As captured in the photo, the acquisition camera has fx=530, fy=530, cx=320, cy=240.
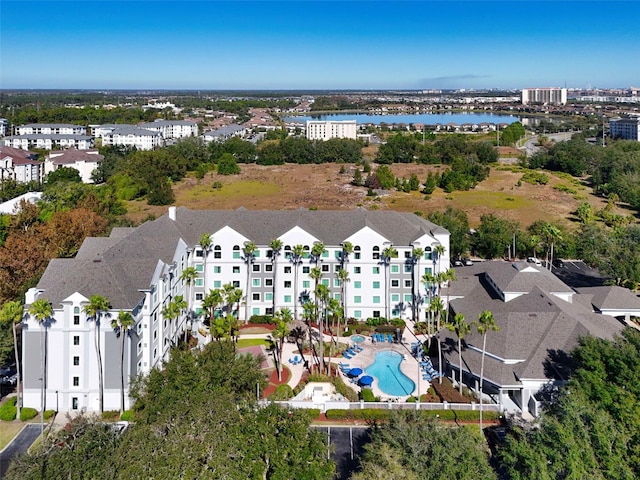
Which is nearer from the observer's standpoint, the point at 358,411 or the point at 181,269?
Result: the point at 358,411

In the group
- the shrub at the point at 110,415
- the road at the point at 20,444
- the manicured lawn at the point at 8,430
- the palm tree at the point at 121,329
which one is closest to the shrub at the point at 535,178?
the palm tree at the point at 121,329

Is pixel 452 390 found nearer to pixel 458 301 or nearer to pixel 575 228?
pixel 458 301

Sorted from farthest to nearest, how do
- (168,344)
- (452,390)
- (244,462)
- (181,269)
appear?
(181,269)
(168,344)
(452,390)
(244,462)

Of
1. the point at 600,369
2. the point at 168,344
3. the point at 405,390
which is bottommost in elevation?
the point at 405,390

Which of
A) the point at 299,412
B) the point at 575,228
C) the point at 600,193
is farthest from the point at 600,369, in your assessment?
the point at 600,193

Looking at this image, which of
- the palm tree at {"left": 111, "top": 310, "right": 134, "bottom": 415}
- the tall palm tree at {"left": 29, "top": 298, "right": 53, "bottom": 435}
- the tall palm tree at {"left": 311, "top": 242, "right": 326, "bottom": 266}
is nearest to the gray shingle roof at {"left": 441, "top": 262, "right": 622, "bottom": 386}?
the tall palm tree at {"left": 311, "top": 242, "right": 326, "bottom": 266}

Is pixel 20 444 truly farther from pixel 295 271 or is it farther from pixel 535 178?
pixel 535 178

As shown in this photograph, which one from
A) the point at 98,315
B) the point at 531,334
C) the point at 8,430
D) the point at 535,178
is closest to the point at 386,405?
the point at 531,334

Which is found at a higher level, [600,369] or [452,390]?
[600,369]
